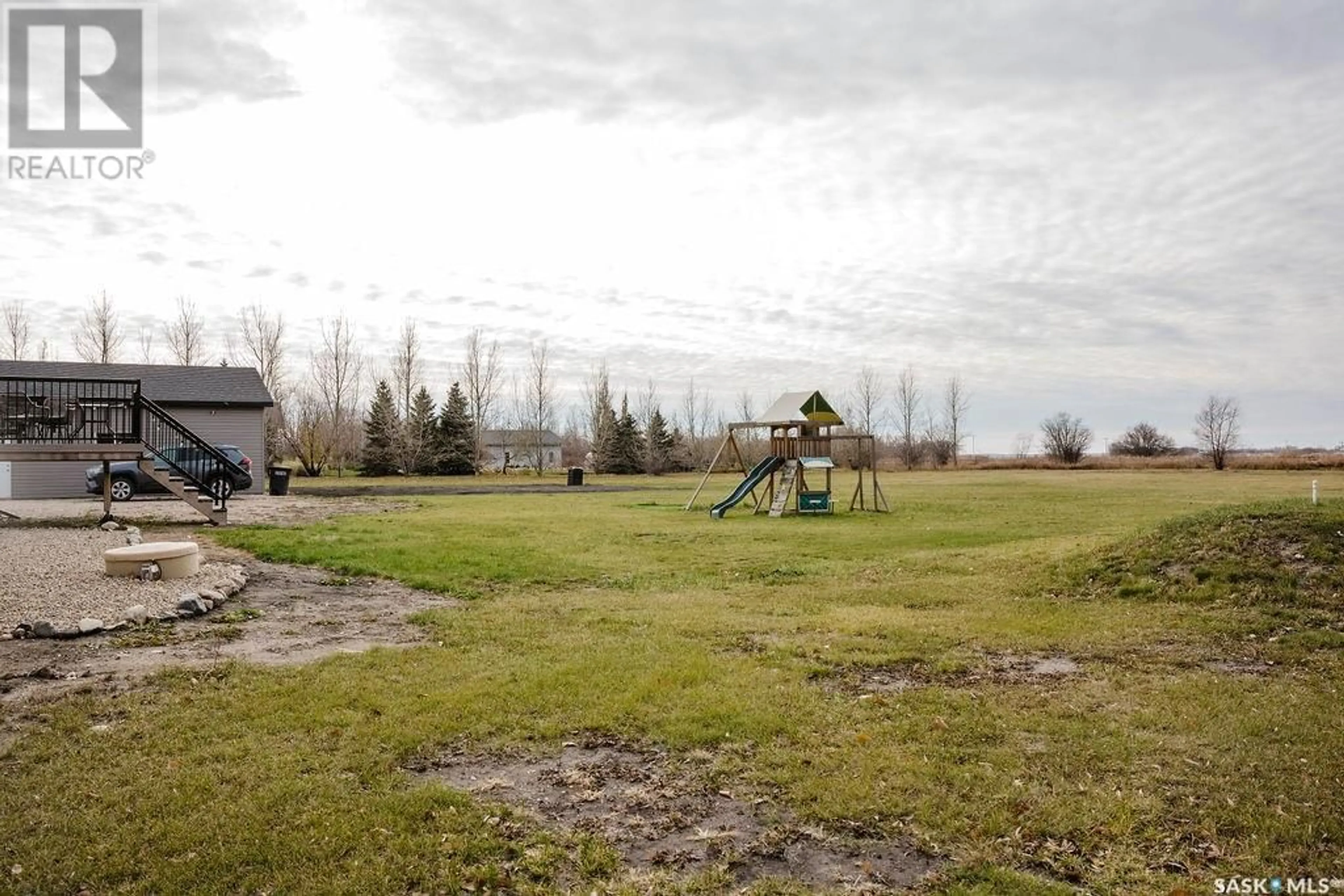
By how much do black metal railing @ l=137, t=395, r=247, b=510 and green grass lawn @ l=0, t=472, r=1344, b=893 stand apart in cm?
986

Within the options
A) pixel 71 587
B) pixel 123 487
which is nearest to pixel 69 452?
pixel 71 587

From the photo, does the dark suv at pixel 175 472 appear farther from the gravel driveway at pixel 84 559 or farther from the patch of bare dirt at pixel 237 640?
the patch of bare dirt at pixel 237 640

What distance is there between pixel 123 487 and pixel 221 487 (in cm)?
714

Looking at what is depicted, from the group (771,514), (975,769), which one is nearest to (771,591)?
(975,769)

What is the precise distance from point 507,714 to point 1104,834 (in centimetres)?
345

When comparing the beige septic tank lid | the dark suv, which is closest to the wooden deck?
the dark suv

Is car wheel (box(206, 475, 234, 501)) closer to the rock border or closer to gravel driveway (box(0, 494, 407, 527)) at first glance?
gravel driveway (box(0, 494, 407, 527))

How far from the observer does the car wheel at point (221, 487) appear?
18812 mm

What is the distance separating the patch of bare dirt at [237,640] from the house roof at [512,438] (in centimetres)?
4706

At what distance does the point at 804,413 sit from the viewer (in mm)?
23906

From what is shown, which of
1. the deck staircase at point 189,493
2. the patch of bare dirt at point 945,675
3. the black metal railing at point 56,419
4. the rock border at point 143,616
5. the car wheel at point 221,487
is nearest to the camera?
the patch of bare dirt at point 945,675

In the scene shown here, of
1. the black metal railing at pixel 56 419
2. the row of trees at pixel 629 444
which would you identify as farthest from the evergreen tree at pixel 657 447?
the black metal railing at pixel 56 419

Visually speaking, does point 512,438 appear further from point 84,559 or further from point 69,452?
point 84,559

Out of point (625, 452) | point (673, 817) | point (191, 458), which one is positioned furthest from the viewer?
point (625, 452)
